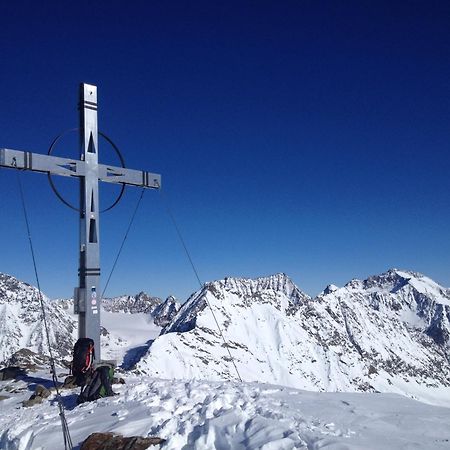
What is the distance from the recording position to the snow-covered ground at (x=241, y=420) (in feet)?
19.0

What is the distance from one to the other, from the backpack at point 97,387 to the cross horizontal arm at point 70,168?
214 inches

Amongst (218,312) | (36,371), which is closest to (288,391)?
(36,371)

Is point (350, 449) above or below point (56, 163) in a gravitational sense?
below

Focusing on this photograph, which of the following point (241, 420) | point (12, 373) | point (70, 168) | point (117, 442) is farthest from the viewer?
point (12, 373)

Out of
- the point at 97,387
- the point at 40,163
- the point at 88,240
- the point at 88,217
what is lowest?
the point at 97,387

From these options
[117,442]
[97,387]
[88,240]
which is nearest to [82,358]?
[97,387]

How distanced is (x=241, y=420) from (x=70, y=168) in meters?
8.43

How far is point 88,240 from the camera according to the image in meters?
11.9

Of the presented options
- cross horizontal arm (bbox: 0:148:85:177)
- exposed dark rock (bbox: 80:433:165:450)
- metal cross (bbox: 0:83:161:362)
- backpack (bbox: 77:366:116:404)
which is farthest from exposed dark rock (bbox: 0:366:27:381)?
exposed dark rock (bbox: 80:433:165:450)

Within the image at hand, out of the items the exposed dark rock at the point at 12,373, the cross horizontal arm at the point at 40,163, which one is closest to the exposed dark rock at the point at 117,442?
the cross horizontal arm at the point at 40,163

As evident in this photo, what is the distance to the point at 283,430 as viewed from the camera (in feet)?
19.6

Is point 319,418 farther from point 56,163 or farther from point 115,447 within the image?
point 56,163

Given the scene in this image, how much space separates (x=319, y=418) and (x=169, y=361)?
105358 mm

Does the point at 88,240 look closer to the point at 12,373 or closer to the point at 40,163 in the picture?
the point at 40,163
